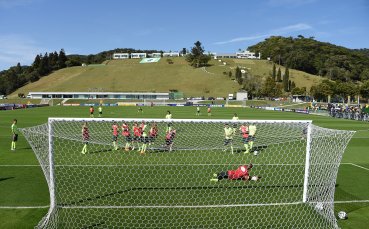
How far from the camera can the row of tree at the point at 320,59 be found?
157375mm

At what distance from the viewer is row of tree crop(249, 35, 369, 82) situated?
516ft

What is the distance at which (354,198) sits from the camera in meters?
11.5

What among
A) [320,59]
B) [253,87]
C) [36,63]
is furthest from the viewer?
[320,59]

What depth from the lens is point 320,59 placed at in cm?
17388

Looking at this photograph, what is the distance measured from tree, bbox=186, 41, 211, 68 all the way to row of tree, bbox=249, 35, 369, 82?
37838 millimetres

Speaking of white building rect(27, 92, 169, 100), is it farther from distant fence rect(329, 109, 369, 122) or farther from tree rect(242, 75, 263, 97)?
distant fence rect(329, 109, 369, 122)

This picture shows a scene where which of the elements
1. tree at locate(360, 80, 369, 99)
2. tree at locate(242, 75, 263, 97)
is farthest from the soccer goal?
tree at locate(242, 75, 263, 97)

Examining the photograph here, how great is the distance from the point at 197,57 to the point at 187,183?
157140 millimetres

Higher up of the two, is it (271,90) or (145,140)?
(271,90)

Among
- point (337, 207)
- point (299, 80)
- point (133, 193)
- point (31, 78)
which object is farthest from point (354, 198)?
point (31, 78)

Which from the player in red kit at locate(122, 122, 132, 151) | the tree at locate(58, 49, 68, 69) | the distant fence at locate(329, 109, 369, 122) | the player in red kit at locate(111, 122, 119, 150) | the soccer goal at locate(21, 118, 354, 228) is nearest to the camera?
the soccer goal at locate(21, 118, 354, 228)

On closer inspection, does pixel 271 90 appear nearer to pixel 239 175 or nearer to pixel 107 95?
pixel 107 95

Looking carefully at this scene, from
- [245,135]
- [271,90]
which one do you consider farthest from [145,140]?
[271,90]

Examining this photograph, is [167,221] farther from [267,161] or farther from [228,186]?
[267,161]
